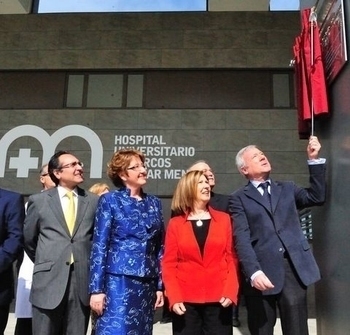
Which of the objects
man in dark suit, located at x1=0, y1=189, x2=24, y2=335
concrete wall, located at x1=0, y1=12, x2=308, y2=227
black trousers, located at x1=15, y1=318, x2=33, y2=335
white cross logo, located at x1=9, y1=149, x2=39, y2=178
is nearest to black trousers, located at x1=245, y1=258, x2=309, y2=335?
man in dark suit, located at x1=0, y1=189, x2=24, y2=335

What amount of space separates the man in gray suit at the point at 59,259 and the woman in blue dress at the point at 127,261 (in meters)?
0.19

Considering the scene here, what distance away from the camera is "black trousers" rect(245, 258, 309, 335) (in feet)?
7.57

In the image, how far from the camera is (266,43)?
26.3ft

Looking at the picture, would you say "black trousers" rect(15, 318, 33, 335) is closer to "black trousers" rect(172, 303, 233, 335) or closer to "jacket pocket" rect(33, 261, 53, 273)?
"jacket pocket" rect(33, 261, 53, 273)

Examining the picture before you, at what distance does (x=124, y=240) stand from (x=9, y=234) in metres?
0.74

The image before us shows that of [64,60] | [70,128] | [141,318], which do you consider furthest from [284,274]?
[64,60]

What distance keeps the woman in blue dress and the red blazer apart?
4.0 inches

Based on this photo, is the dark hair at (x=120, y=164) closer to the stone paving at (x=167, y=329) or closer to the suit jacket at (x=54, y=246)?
the suit jacket at (x=54, y=246)

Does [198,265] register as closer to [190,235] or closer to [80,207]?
[190,235]

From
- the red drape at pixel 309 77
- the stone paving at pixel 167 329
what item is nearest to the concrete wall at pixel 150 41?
the stone paving at pixel 167 329

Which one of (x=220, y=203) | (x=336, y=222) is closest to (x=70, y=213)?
(x=220, y=203)

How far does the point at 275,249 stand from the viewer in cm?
236

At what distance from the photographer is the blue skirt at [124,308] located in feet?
7.27

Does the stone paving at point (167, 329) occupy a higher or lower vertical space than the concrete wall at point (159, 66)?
lower
